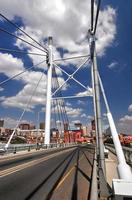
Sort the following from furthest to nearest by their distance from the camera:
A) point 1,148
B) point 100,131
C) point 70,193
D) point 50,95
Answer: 1. point 50,95
2. point 1,148
3. point 100,131
4. point 70,193

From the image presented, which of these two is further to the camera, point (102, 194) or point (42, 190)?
point (42, 190)

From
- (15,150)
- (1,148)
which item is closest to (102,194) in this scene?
(1,148)

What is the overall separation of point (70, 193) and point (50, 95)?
4025 cm

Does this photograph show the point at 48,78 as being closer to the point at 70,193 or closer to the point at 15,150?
the point at 15,150

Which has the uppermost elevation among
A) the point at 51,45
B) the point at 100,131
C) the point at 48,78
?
the point at 51,45

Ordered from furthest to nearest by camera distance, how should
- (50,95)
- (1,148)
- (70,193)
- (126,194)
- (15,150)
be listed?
(50,95) < (15,150) < (1,148) < (70,193) < (126,194)

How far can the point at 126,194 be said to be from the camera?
18.1ft

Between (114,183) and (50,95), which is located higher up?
(50,95)

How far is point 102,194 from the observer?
23.5 ft

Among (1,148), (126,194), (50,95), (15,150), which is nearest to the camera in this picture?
(126,194)

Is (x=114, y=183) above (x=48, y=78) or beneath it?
beneath

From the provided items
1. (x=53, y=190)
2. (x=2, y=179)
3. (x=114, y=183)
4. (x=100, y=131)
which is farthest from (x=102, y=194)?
(x=2, y=179)

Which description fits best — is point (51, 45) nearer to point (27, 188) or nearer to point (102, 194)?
point (27, 188)

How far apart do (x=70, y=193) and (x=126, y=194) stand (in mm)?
5026
